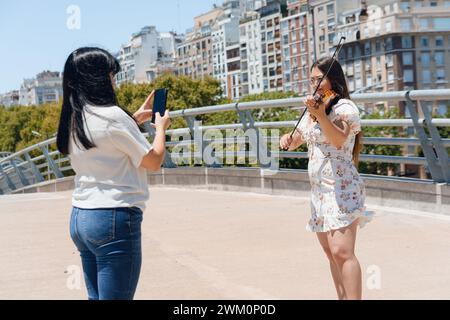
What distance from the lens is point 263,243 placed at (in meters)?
8.00

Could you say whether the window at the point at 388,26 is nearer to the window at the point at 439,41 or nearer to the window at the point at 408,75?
the window at the point at 408,75

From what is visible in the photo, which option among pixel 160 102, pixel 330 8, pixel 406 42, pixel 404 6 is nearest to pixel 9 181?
pixel 160 102

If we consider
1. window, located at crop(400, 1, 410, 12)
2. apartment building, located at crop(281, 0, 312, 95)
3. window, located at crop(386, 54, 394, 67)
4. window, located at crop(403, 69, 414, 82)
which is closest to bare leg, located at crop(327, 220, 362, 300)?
window, located at crop(386, 54, 394, 67)

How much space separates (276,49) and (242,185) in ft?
575

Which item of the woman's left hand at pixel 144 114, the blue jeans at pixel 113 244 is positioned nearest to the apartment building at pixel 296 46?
the woman's left hand at pixel 144 114

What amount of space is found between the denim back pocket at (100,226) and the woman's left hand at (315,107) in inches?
51.1

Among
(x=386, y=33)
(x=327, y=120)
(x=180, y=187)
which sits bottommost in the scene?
(x=180, y=187)

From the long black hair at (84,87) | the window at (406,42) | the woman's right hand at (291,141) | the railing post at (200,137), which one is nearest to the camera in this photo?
the long black hair at (84,87)

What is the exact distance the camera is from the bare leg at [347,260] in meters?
4.87

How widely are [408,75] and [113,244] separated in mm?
148022

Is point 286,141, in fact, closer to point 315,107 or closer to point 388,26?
point 315,107

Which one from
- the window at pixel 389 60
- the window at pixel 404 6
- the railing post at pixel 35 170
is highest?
the window at pixel 404 6
